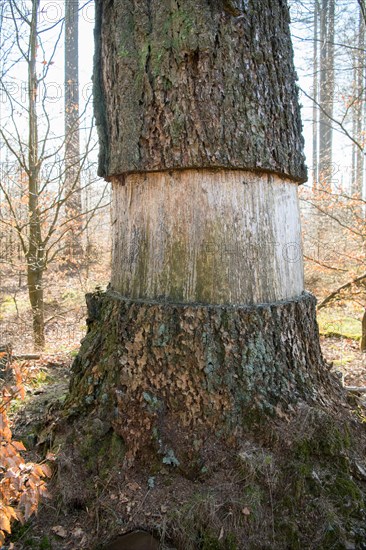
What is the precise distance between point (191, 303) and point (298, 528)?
106 cm

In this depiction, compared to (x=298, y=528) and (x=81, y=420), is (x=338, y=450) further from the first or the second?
(x=81, y=420)

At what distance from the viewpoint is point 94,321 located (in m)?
2.28

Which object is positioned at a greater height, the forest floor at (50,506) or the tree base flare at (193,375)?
the tree base flare at (193,375)

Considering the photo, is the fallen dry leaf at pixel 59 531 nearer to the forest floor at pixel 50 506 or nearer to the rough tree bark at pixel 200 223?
the forest floor at pixel 50 506

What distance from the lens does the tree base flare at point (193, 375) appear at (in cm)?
188

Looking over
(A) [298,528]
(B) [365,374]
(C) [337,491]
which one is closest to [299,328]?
(C) [337,491]

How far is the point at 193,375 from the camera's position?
190cm

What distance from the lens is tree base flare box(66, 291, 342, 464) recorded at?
6.18 ft

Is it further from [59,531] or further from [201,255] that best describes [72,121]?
[59,531]

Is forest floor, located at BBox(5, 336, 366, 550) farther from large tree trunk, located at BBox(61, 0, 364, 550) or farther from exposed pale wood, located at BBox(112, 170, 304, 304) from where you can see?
exposed pale wood, located at BBox(112, 170, 304, 304)

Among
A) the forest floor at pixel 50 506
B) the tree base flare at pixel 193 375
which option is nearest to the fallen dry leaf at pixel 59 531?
the forest floor at pixel 50 506

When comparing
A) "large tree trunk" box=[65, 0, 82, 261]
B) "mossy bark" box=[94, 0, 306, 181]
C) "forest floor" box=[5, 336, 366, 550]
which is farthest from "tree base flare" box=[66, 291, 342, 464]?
"large tree trunk" box=[65, 0, 82, 261]

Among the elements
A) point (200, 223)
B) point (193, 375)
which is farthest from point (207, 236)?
point (193, 375)

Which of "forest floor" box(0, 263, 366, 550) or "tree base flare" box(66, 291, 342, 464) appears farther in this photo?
"tree base flare" box(66, 291, 342, 464)
